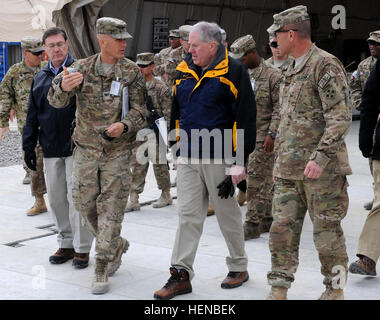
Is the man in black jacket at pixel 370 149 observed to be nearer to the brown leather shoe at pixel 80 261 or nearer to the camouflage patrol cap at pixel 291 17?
the camouflage patrol cap at pixel 291 17

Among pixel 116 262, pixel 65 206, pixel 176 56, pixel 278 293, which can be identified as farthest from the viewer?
pixel 176 56

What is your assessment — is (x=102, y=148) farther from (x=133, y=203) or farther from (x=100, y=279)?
(x=133, y=203)

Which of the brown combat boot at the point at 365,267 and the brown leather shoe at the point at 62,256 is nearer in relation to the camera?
the brown combat boot at the point at 365,267

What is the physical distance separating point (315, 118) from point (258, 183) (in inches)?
91.0

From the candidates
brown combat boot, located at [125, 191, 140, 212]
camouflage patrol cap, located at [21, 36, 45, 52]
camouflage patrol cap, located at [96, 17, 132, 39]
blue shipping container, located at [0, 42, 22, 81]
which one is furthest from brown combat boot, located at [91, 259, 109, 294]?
blue shipping container, located at [0, 42, 22, 81]

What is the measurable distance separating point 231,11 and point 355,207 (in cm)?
1251

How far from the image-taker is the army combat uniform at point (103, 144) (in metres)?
4.84

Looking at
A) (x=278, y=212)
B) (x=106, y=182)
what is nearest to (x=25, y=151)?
(x=106, y=182)

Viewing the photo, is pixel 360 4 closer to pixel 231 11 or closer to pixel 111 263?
pixel 231 11

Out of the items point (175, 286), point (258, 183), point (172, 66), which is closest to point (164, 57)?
point (172, 66)

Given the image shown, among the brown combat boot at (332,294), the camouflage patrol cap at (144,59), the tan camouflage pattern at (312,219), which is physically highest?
the camouflage patrol cap at (144,59)

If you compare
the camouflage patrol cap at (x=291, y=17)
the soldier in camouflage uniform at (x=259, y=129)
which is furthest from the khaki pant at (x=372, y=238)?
the camouflage patrol cap at (x=291, y=17)

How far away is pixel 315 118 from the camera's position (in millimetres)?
4172

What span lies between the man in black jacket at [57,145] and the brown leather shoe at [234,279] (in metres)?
1.27
